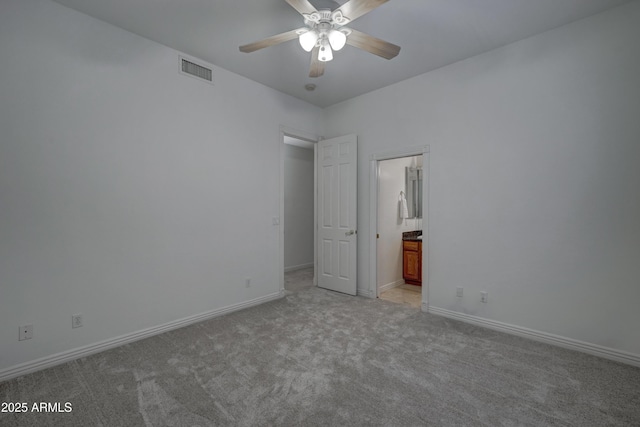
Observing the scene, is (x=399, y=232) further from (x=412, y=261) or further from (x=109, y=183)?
(x=109, y=183)

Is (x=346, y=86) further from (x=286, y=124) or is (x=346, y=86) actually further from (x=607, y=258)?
(x=607, y=258)

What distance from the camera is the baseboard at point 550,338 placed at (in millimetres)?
2275

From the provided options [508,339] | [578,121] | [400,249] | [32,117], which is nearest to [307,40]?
[32,117]

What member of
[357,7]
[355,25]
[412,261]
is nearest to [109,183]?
[357,7]

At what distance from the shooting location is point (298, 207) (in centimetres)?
622

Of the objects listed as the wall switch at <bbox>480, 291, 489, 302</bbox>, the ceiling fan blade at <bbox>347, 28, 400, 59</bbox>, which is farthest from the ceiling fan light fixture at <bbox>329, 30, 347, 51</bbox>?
the wall switch at <bbox>480, 291, 489, 302</bbox>

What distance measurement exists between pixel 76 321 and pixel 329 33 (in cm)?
318

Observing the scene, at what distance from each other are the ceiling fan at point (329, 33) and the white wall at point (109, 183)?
4.26ft

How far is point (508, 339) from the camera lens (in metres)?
2.69

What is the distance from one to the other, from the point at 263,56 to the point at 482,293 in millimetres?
3582

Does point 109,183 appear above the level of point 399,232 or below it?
above

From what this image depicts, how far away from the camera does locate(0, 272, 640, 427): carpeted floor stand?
1.68 m

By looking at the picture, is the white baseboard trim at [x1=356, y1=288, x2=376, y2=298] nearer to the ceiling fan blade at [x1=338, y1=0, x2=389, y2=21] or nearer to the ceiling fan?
the ceiling fan

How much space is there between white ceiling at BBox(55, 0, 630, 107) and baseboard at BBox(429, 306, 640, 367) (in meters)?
→ 2.91
